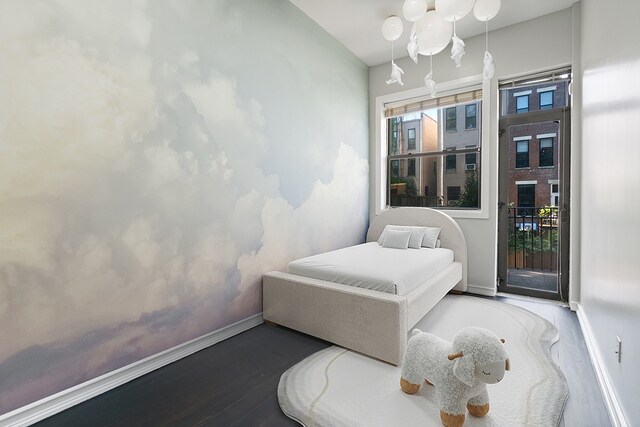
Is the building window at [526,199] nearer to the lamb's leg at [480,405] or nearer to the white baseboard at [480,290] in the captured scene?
the white baseboard at [480,290]

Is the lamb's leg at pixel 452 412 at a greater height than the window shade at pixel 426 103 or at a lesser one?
lesser

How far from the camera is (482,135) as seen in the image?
350 centimetres

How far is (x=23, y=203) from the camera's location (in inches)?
58.9

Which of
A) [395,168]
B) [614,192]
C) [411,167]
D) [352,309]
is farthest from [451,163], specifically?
[352,309]

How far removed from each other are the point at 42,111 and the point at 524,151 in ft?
13.4

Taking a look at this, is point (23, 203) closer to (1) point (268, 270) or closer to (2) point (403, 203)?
(1) point (268, 270)

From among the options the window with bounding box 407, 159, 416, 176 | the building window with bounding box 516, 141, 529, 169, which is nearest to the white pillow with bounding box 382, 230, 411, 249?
the window with bounding box 407, 159, 416, 176

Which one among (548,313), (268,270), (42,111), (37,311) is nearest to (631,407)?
(548,313)

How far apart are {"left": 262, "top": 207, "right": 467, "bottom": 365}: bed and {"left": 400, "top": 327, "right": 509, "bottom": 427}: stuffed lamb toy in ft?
1.31

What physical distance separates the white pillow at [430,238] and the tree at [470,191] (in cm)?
59

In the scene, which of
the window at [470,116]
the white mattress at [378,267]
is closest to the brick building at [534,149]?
the window at [470,116]

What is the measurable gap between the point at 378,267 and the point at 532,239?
2.30 metres

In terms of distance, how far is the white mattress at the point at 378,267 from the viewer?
2.27 metres

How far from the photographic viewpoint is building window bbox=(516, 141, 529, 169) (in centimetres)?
344
